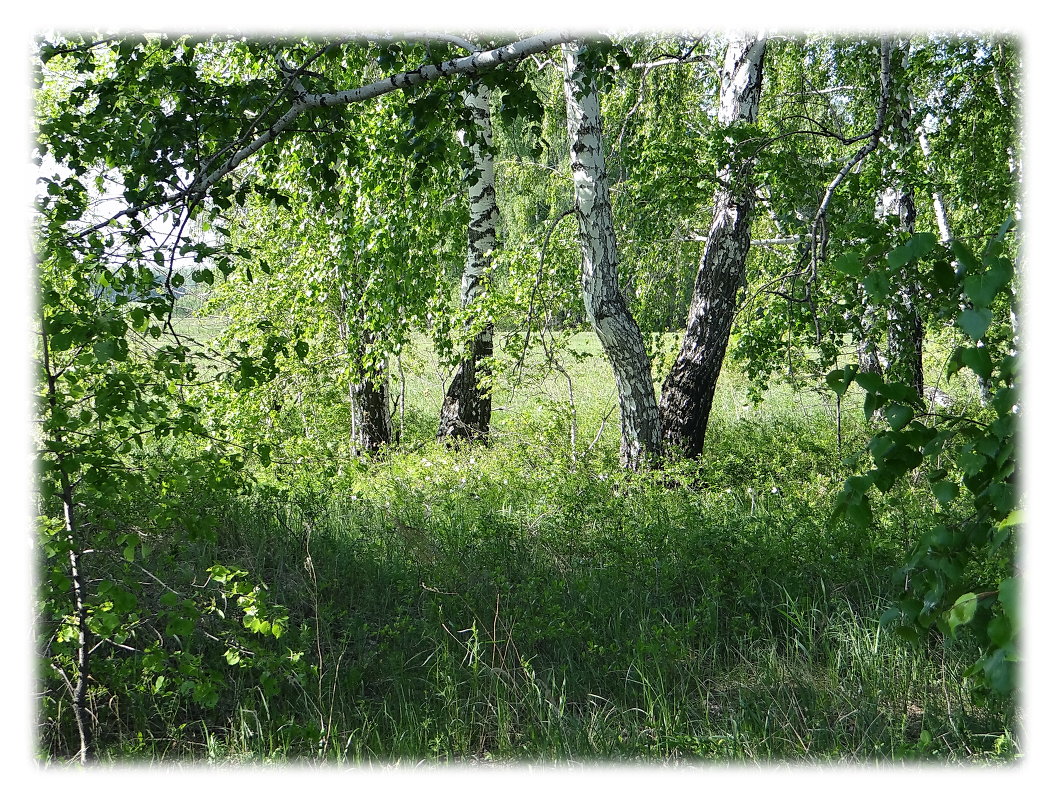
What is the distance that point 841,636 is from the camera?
3.44 metres

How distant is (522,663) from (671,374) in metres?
3.90

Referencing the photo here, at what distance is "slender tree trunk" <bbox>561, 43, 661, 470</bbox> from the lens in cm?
575

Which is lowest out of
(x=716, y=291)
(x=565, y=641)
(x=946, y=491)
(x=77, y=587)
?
(x=565, y=641)

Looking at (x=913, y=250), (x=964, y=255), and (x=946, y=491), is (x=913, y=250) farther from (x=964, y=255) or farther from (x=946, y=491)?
(x=946, y=491)

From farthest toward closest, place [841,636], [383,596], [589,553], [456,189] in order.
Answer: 1. [456,189]
2. [589,553]
3. [383,596]
4. [841,636]

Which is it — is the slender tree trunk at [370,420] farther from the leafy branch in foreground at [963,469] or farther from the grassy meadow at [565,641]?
the leafy branch in foreground at [963,469]

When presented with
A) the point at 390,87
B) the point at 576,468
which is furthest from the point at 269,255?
the point at 390,87

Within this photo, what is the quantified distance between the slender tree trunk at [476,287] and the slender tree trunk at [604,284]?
3.23ft

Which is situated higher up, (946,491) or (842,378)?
(842,378)

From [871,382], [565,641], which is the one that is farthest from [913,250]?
[565,641]

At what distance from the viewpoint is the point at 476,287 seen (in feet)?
24.1

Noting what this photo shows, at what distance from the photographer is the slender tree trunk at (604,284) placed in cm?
575

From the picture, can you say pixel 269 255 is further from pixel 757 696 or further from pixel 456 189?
pixel 757 696

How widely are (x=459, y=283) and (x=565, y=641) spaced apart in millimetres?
5671
